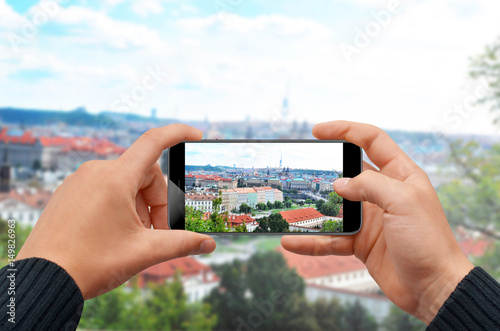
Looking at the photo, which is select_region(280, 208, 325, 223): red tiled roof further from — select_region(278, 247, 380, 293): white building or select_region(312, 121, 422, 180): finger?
select_region(278, 247, 380, 293): white building

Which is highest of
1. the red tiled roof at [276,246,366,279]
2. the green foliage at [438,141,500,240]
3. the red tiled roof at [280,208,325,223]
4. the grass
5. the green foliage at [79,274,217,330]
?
the red tiled roof at [280,208,325,223]

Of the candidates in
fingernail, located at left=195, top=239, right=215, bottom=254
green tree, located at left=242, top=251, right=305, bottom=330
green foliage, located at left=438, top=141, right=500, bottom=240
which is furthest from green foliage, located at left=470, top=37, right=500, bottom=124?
fingernail, located at left=195, top=239, right=215, bottom=254

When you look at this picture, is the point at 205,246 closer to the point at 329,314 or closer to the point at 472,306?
the point at 472,306

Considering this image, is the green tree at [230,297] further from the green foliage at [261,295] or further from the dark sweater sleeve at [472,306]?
the dark sweater sleeve at [472,306]

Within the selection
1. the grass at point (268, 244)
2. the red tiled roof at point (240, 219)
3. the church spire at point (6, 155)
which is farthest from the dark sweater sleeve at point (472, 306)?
the church spire at point (6, 155)

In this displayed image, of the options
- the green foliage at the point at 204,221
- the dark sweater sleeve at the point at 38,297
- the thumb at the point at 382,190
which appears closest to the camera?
the dark sweater sleeve at the point at 38,297

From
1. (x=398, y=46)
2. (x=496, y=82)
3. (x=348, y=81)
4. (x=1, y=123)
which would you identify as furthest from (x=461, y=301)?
(x=1, y=123)

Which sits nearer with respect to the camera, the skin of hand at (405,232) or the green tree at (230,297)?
the skin of hand at (405,232)
